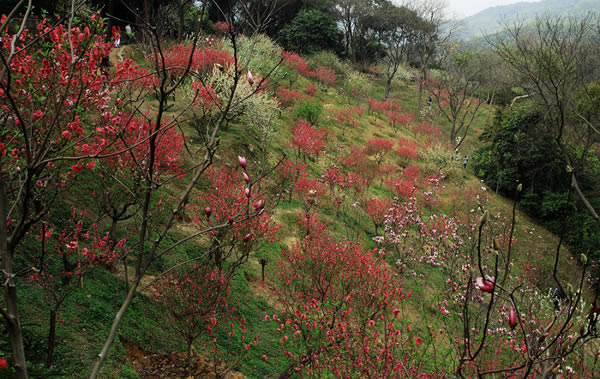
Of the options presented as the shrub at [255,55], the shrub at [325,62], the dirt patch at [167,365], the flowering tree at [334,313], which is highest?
the shrub at [325,62]

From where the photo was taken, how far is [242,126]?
11.4 meters

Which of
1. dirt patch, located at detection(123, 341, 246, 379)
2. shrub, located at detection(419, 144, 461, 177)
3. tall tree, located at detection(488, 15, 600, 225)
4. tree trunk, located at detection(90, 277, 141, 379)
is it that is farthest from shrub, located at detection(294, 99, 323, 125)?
tree trunk, located at detection(90, 277, 141, 379)

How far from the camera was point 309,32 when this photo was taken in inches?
1142

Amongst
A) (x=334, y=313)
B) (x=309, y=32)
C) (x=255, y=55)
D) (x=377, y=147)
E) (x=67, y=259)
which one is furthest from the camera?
(x=309, y=32)

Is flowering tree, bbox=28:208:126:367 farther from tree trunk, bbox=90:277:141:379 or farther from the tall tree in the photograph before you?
the tall tree

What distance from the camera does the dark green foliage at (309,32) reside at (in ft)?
94.9

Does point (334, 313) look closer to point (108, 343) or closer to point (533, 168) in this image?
point (108, 343)

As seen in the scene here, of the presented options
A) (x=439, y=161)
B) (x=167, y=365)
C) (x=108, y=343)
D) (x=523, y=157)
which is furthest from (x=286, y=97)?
(x=108, y=343)

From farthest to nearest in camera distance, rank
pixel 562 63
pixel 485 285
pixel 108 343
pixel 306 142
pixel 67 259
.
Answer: pixel 306 142
pixel 562 63
pixel 67 259
pixel 108 343
pixel 485 285

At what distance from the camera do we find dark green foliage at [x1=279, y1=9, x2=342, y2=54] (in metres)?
28.9

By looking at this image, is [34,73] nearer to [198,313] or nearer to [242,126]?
[198,313]

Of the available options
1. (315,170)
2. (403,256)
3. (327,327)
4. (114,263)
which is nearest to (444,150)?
(315,170)

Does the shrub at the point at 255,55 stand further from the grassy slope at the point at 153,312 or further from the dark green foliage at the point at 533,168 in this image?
the dark green foliage at the point at 533,168

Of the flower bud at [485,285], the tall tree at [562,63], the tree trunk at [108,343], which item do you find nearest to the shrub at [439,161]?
the tall tree at [562,63]
